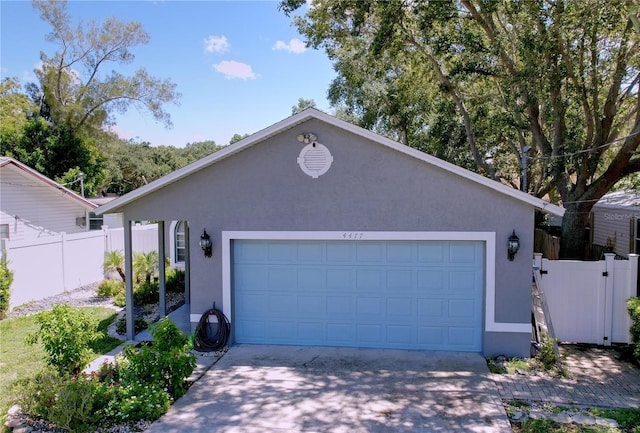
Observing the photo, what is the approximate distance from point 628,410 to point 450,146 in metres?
15.6

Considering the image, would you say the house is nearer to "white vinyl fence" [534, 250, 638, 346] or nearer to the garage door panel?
the garage door panel

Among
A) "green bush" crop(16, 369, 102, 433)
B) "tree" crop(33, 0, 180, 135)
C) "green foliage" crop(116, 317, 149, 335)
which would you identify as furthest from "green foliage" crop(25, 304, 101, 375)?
"tree" crop(33, 0, 180, 135)

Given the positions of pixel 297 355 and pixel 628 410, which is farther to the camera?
pixel 297 355

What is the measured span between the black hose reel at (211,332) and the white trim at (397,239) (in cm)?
18

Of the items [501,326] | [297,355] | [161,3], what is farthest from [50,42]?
[501,326]

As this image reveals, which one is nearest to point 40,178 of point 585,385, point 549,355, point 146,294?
point 146,294

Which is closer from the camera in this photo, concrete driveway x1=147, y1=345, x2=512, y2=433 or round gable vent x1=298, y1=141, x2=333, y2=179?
concrete driveway x1=147, y1=345, x2=512, y2=433

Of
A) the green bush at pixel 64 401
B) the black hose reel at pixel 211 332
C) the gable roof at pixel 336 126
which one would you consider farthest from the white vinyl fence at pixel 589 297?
the green bush at pixel 64 401

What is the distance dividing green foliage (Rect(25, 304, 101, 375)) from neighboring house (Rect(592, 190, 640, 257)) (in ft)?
45.0

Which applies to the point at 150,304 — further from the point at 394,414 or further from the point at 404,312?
the point at 394,414

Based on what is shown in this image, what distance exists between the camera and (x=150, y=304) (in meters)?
12.1

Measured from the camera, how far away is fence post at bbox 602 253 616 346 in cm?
847

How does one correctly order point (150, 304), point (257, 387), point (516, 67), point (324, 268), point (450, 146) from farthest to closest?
point (450, 146)
point (516, 67)
point (150, 304)
point (324, 268)
point (257, 387)

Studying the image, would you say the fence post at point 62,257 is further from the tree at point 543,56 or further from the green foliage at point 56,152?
the green foliage at point 56,152
